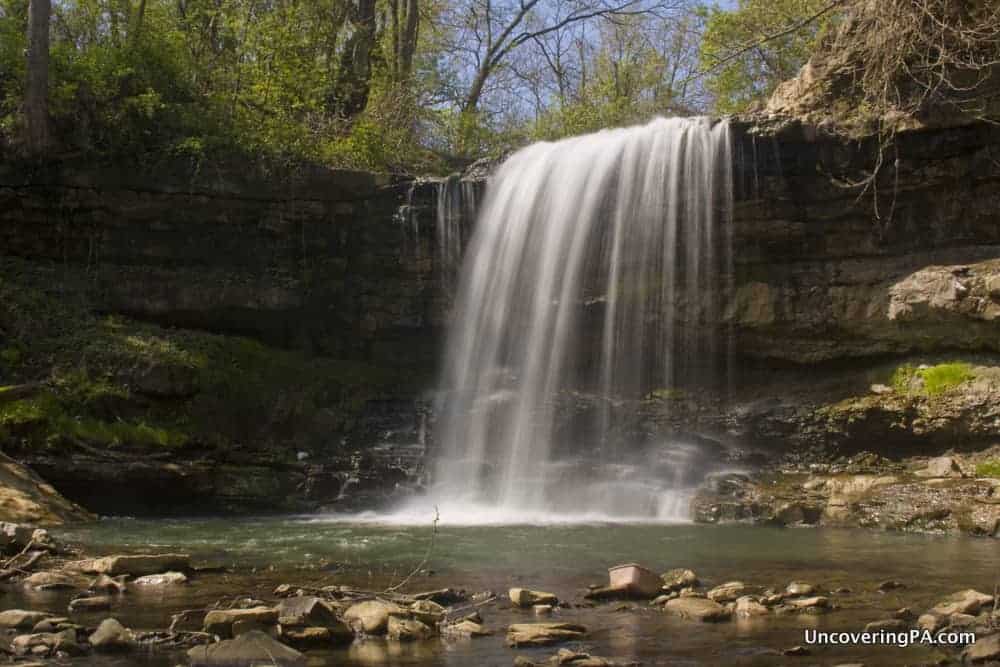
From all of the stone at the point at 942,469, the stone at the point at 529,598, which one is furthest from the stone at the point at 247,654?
the stone at the point at 942,469

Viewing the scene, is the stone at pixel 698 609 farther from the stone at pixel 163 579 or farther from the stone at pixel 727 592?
the stone at pixel 163 579

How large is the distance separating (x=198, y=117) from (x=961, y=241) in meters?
14.8

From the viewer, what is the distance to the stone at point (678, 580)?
8.11 metres

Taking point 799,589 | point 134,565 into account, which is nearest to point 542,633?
point 799,589

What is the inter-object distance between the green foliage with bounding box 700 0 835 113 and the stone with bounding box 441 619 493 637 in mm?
22097

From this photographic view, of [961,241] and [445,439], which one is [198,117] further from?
[961,241]

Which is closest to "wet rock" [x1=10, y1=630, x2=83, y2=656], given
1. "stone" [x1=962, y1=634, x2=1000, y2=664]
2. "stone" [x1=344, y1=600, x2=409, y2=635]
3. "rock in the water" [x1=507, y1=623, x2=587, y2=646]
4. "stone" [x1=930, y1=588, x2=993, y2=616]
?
"stone" [x1=344, y1=600, x2=409, y2=635]

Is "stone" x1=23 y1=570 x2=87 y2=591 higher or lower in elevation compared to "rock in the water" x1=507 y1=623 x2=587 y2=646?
lower

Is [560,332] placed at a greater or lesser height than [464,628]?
greater

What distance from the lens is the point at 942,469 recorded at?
1445 centimetres

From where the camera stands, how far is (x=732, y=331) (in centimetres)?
1784

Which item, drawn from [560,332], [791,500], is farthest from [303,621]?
[560,332]

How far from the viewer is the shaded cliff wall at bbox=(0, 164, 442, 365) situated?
1927cm

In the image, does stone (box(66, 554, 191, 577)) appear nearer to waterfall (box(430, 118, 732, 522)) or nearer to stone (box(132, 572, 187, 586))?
stone (box(132, 572, 187, 586))
